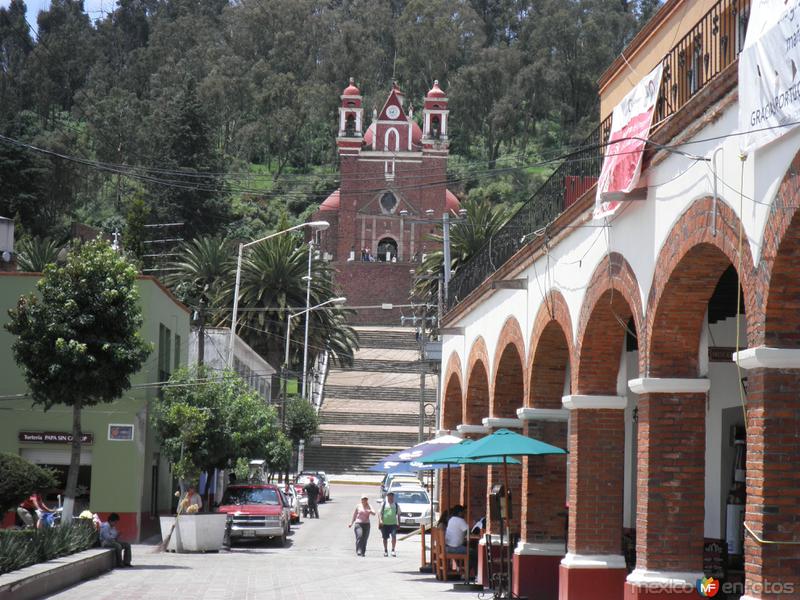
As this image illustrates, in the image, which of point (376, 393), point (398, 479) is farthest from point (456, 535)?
point (376, 393)

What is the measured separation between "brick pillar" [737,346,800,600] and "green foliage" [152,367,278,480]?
907 inches

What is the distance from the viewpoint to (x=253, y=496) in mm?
33406

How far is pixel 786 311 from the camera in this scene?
10047 mm

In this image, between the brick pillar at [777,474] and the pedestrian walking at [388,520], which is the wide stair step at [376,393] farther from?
the brick pillar at [777,474]

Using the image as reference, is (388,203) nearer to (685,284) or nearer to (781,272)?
(685,284)

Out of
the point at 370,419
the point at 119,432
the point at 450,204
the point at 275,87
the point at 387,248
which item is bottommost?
the point at 119,432

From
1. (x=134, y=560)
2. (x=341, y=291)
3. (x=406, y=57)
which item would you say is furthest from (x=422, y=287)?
Result: (x=406, y=57)

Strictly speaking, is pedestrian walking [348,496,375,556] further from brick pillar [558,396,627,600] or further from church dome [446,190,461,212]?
church dome [446,190,461,212]

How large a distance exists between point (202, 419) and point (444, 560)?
10.5 m

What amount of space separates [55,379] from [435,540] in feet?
24.6

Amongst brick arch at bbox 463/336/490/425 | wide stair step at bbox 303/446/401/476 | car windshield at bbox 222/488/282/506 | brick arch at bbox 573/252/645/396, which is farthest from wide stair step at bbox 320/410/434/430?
brick arch at bbox 573/252/645/396

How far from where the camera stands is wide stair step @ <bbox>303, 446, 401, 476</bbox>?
6600cm

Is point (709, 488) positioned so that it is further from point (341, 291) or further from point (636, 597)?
point (341, 291)

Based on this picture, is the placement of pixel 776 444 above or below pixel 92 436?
above
